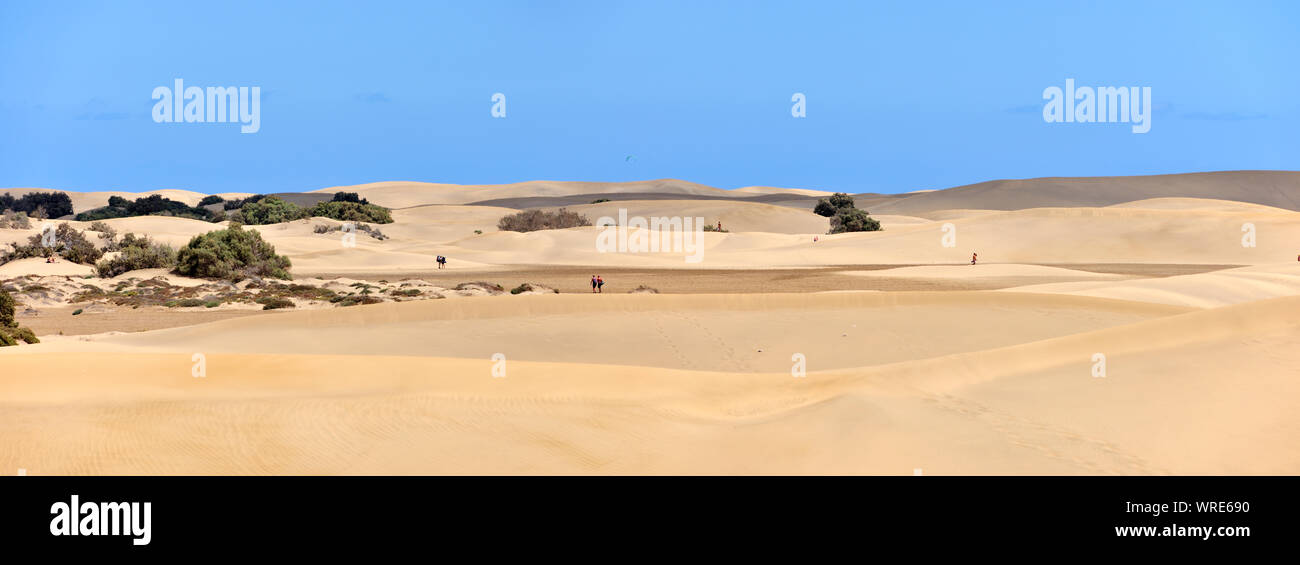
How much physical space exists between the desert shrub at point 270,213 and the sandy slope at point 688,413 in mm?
75826

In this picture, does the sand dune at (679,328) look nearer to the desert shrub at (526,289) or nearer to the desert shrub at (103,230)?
the desert shrub at (526,289)

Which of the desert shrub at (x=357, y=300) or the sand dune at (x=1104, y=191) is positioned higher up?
the sand dune at (x=1104, y=191)

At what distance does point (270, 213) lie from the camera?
85.0 m

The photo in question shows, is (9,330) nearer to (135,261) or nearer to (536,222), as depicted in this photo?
(135,261)

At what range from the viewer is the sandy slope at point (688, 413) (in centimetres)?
707

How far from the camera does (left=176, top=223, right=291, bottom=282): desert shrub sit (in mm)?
37219

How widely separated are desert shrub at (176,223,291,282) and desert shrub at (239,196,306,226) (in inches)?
1677

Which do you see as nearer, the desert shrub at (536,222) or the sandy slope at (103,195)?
the desert shrub at (536,222)

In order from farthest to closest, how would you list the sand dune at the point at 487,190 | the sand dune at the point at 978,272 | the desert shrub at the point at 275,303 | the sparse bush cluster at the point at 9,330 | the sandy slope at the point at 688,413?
the sand dune at the point at 487,190
the sand dune at the point at 978,272
the desert shrub at the point at 275,303
the sparse bush cluster at the point at 9,330
the sandy slope at the point at 688,413

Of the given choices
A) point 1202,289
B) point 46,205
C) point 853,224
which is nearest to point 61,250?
point 1202,289

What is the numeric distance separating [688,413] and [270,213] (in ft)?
269

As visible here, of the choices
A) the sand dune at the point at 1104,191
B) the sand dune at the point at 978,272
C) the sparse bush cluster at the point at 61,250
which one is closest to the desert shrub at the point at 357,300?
the sparse bush cluster at the point at 61,250
